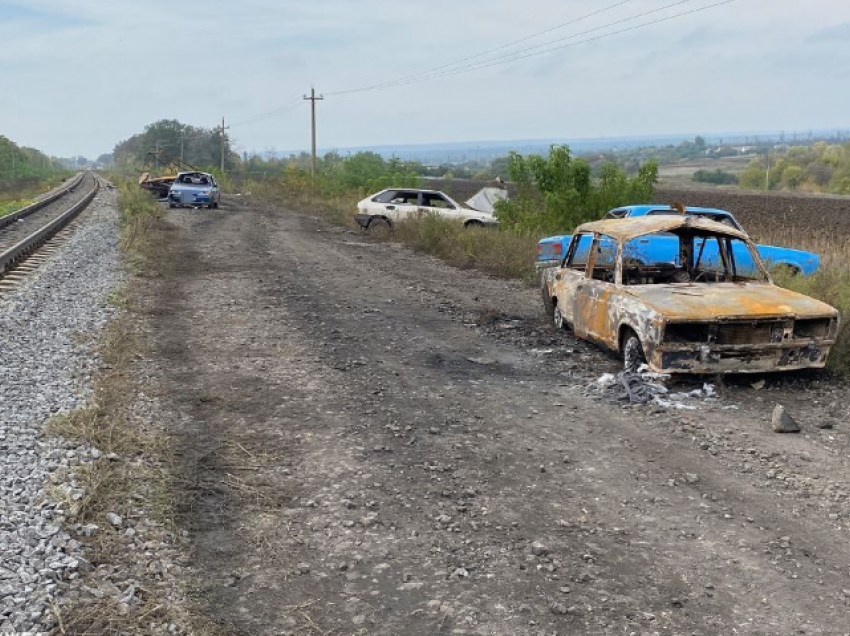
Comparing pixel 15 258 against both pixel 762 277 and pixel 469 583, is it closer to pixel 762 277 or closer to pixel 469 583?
pixel 762 277

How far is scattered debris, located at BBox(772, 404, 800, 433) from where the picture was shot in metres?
6.35

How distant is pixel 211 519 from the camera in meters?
5.01

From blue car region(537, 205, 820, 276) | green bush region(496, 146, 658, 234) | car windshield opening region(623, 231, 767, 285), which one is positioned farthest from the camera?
green bush region(496, 146, 658, 234)

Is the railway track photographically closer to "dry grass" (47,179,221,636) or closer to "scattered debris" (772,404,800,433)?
"dry grass" (47,179,221,636)

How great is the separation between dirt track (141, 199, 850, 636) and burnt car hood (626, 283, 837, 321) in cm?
72

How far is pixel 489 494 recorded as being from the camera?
529cm

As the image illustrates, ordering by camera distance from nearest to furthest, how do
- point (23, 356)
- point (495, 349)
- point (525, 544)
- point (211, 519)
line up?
point (525, 544)
point (211, 519)
point (23, 356)
point (495, 349)

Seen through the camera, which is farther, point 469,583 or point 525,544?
point 525,544

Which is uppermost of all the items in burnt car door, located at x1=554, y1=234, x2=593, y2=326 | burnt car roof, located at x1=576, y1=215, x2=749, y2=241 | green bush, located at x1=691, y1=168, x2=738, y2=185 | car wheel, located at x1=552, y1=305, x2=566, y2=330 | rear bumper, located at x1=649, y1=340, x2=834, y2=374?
green bush, located at x1=691, y1=168, x2=738, y2=185

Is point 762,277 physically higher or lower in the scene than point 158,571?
higher

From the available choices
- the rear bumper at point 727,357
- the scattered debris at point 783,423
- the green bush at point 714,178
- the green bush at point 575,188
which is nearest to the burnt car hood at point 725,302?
the rear bumper at point 727,357

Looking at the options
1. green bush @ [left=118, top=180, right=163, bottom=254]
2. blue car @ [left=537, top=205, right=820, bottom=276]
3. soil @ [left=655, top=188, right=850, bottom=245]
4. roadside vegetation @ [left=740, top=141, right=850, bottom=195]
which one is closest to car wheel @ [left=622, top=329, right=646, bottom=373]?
blue car @ [left=537, top=205, right=820, bottom=276]

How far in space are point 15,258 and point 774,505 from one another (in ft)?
50.3

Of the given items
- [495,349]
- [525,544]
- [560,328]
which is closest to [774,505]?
[525,544]
